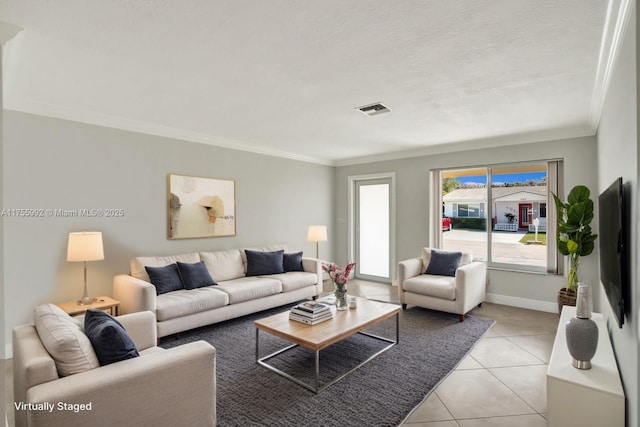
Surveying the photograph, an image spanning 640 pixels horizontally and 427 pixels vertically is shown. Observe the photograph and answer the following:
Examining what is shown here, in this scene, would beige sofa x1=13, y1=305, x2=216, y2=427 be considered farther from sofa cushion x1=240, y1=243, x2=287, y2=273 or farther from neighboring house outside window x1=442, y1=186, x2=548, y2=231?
neighboring house outside window x1=442, y1=186, x2=548, y2=231

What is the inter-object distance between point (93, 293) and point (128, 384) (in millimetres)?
2572

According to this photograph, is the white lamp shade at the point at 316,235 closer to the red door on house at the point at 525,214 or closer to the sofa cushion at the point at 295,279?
the sofa cushion at the point at 295,279

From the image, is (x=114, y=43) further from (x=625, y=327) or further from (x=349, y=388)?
(x=625, y=327)

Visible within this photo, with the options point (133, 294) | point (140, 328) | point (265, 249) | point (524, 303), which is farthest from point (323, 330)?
point (524, 303)

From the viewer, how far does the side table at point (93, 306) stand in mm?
3131

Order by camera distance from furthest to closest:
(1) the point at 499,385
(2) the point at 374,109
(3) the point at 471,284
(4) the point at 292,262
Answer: (4) the point at 292,262 → (3) the point at 471,284 → (2) the point at 374,109 → (1) the point at 499,385

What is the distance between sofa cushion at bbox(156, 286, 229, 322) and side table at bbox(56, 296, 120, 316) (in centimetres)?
41

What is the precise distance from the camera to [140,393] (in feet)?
5.43

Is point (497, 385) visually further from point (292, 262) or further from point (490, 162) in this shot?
point (490, 162)

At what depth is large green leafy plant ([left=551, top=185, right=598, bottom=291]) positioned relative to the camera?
3762 mm

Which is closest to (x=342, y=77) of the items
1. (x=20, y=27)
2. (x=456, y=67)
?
(x=456, y=67)

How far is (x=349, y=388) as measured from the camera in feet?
8.42

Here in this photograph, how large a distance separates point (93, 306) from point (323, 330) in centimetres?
230

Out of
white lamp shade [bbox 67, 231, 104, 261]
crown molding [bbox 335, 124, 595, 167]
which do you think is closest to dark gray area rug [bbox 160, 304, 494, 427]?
white lamp shade [bbox 67, 231, 104, 261]
